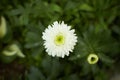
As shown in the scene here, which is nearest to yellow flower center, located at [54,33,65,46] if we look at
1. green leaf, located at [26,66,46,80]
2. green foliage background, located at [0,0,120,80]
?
green foliage background, located at [0,0,120,80]

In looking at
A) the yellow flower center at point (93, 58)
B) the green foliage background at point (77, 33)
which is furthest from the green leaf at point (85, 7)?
the yellow flower center at point (93, 58)

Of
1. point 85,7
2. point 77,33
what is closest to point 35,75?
point 77,33

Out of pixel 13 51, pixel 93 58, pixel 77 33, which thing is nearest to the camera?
pixel 93 58

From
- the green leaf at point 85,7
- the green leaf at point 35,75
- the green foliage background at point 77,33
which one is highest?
the green leaf at point 85,7

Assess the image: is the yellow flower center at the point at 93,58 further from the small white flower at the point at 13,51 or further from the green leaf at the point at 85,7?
the small white flower at the point at 13,51

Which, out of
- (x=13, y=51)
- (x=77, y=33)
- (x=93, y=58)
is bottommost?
(x=93, y=58)

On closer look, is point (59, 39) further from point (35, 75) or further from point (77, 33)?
point (35, 75)

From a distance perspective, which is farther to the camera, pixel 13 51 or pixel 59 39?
pixel 13 51
